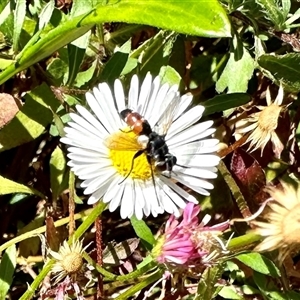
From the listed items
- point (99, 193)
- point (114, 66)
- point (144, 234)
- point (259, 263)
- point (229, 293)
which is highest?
point (114, 66)

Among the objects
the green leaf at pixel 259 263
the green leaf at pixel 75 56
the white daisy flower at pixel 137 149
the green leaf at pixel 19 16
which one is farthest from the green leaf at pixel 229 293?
the green leaf at pixel 19 16

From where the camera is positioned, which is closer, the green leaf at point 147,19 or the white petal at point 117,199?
the green leaf at point 147,19

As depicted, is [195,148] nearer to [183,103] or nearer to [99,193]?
[183,103]

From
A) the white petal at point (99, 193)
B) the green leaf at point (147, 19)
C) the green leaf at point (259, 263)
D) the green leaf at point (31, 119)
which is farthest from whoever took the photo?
the green leaf at point (31, 119)

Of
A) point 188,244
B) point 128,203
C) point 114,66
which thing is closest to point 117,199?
point 128,203

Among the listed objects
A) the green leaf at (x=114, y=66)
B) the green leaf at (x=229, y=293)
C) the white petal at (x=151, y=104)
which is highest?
the green leaf at (x=114, y=66)

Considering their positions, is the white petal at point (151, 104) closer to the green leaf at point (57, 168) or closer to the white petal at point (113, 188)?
the white petal at point (113, 188)
